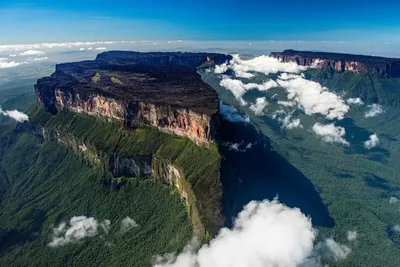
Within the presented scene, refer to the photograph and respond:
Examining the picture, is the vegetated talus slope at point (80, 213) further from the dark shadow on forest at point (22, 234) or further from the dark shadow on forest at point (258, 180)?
the dark shadow on forest at point (258, 180)

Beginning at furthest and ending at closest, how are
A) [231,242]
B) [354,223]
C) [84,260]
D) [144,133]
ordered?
[144,133] < [354,223] < [84,260] < [231,242]

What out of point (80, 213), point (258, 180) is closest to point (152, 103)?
point (80, 213)

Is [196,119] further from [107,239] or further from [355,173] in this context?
[355,173]

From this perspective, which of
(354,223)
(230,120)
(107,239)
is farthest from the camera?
(230,120)

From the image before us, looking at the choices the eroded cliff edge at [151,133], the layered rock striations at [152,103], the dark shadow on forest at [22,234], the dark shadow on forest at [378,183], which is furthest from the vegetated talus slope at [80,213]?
the dark shadow on forest at [378,183]

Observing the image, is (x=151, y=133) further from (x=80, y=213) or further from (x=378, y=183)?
(x=378, y=183)

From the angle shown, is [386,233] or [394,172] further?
[394,172]

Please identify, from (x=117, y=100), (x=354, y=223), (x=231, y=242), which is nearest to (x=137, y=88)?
(x=117, y=100)
